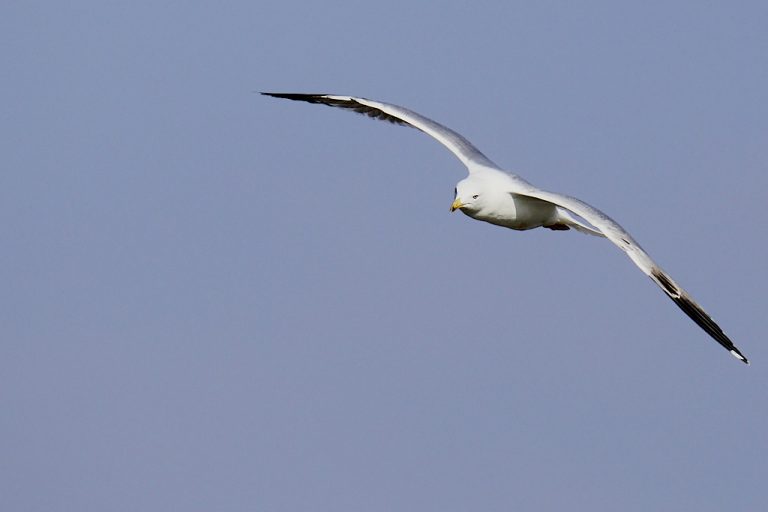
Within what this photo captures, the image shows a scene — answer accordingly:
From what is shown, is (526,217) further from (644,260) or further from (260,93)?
(260,93)

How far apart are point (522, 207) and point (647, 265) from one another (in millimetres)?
2324

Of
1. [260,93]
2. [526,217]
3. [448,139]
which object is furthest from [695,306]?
[260,93]

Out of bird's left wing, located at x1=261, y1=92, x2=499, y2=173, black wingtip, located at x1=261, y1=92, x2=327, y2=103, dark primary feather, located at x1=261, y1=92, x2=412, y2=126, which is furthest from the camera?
black wingtip, located at x1=261, y1=92, x2=327, y2=103

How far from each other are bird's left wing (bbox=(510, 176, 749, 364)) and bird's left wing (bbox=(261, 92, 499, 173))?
7.40 feet

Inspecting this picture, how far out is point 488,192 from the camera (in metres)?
20.8

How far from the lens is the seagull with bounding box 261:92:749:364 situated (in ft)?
64.1

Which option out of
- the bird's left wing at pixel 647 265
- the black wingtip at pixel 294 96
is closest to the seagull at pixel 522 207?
the bird's left wing at pixel 647 265

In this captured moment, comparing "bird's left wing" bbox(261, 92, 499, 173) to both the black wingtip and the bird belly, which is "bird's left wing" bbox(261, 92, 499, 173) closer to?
the black wingtip

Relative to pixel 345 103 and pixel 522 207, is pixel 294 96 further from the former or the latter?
pixel 522 207

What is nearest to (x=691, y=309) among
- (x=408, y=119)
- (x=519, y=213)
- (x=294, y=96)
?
(x=519, y=213)

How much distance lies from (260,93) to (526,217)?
21.8 ft

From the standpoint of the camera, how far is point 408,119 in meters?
24.0

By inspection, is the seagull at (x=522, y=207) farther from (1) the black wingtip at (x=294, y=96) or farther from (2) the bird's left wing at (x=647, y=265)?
(1) the black wingtip at (x=294, y=96)

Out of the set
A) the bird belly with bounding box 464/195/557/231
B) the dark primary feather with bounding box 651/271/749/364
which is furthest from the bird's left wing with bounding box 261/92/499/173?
the dark primary feather with bounding box 651/271/749/364
